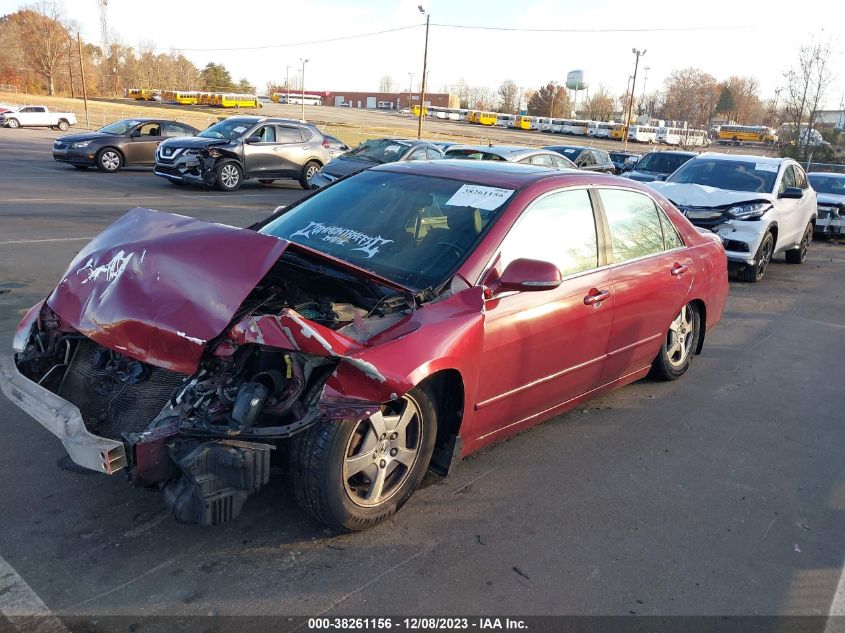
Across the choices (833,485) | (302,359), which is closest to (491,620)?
(302,359)

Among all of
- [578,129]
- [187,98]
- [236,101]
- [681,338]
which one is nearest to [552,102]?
[578,129]

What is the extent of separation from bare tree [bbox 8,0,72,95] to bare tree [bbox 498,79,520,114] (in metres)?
71.2

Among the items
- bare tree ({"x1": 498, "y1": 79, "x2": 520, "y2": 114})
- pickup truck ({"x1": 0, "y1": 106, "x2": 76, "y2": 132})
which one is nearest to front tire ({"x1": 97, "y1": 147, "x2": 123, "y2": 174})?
pickup truck ({"x1": 0, "y1": 106, "x2": 76, "y2": 132})

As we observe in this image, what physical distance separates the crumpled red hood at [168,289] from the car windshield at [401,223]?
835 millimetres

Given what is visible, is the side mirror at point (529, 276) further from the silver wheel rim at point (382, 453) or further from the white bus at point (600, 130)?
the white bus at point (600, 130)

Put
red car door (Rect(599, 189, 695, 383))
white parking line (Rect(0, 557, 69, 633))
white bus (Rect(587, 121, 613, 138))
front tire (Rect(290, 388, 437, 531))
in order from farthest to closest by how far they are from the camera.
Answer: white bus (Rect(587, 121, 613, 138)) < red car door (Rect(599, 189, 695, 383)) < front tire (Rect(290, 388, 437, 531)) < white parking line (Rect(0, 557, 69, 633))

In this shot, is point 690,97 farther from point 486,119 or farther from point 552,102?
point 552,102

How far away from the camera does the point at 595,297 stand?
14.0ft

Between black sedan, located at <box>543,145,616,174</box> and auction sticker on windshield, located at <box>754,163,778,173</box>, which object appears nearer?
auction sticker on windshield, located at <box>754,163,778,173</box>

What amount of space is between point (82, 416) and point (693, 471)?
3.46 m

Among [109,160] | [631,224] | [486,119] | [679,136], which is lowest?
[109,160]

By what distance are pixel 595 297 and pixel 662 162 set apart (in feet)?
51.3

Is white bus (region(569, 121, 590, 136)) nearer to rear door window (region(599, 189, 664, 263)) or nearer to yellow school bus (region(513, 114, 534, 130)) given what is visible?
yellow school bus (region(513, 114, 534, 130))

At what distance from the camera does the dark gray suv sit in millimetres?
16969
